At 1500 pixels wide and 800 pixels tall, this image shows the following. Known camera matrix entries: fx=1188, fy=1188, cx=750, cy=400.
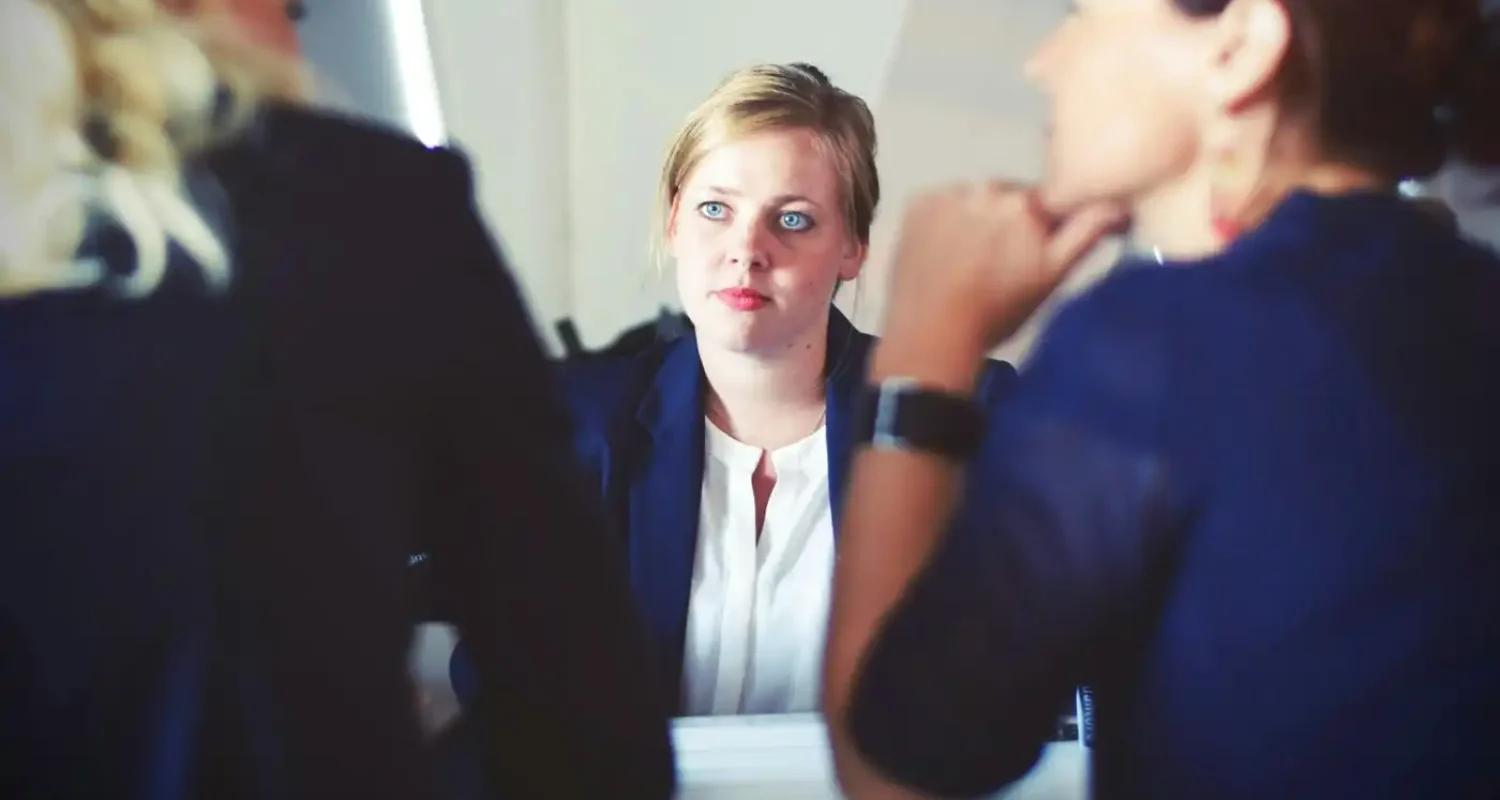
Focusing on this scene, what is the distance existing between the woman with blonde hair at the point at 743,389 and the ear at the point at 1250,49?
8.0 inches

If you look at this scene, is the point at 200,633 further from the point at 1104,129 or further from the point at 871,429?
the point at 1104,129

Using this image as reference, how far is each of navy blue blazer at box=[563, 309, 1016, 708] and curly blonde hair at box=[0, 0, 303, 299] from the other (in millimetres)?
220

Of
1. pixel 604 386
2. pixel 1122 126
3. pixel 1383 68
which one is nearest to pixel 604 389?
pixel 604 386

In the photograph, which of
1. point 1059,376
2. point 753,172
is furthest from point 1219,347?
point 753,172

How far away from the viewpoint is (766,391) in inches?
28.8

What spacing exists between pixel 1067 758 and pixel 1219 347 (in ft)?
0.76

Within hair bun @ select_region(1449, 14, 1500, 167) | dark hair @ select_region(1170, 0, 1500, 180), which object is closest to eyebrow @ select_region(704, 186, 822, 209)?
dark hair @ select_region(1170, 0, 1500, 180)

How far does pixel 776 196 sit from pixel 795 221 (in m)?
0.02

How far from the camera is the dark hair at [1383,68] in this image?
2.12 ft

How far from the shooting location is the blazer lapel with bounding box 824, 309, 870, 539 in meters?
0.68

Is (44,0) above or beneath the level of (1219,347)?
above

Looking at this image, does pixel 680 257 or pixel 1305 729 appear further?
pixel 680 257

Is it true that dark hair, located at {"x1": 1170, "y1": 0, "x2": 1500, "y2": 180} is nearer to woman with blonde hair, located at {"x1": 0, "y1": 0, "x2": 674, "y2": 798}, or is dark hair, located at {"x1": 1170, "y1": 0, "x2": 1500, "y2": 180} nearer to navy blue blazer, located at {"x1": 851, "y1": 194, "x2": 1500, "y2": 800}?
navy blue blazer, located at {"x1": 851, "y1": 194, "x2": 1500, "y2": 800}

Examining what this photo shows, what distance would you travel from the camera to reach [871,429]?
0.66 m
